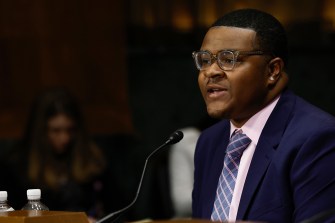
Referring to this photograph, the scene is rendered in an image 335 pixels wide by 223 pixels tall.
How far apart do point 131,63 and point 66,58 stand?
0.48 meters

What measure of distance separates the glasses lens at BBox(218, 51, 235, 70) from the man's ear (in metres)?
0.14

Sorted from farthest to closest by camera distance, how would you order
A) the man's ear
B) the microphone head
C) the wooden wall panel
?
the wooden wall panel, the man's ear, the microphone head

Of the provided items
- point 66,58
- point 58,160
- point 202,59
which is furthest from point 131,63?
point 202,59

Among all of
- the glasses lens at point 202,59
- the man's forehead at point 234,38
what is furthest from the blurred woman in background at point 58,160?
the man's forehead at point 234,38

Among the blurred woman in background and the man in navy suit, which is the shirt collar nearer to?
the man in navy suit

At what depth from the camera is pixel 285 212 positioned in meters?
2.34

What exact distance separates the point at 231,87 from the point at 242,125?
17 centimetres

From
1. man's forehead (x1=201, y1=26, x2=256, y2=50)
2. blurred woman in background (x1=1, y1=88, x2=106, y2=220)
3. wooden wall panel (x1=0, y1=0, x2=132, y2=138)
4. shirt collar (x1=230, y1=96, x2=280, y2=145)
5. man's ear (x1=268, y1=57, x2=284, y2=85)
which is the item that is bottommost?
blurred woman in background (x1=1, y1=88, x2=106, y2=220)

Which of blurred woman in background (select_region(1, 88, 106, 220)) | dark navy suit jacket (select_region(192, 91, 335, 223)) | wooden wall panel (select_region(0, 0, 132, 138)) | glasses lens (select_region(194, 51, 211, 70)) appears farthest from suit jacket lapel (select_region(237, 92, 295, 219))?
wooden wall panel (select_region(0, 0, 132, 138))

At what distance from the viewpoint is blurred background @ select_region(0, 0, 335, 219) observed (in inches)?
208

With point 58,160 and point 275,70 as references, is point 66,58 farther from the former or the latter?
point 275,70

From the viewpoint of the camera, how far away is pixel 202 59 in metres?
2.56

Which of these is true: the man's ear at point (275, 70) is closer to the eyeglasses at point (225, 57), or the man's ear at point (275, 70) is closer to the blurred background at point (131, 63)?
the eyeglasses at point (225, 57)

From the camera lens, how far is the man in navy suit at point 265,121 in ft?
7.63
